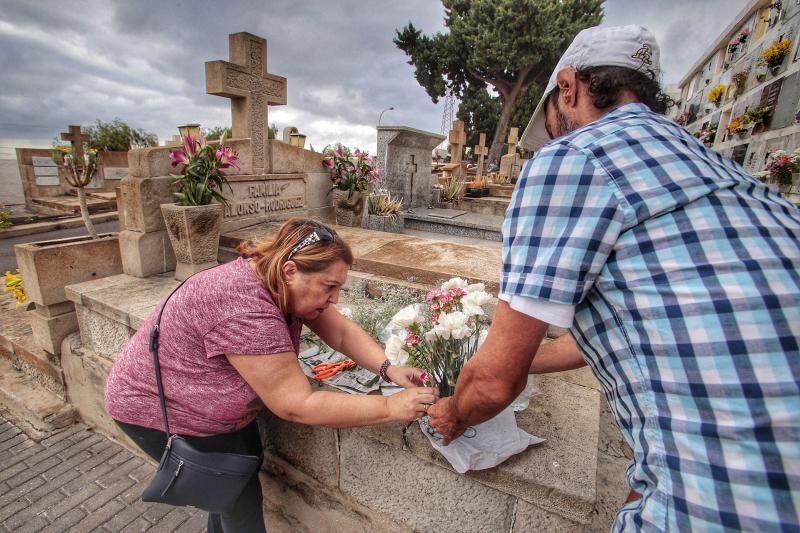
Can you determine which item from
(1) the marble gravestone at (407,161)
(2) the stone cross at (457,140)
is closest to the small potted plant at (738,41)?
(2) the stone cross at (457,140)

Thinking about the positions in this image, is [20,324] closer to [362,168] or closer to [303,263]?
[362,168]

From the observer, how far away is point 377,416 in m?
1.35

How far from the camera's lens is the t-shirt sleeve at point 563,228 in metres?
0.79

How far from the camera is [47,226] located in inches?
404

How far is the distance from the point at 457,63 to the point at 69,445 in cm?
2436

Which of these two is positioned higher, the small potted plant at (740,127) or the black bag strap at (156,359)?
the small potted plant at (740,127)

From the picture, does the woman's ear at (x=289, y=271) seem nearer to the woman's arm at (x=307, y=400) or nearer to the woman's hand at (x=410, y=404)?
the woman's arm at (x=307, y=400)

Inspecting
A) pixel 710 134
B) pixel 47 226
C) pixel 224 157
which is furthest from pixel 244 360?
pixel 710 134

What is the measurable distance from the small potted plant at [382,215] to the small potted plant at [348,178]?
377 millimetres

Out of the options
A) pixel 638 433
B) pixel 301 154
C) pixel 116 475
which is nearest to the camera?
pixel 638 433

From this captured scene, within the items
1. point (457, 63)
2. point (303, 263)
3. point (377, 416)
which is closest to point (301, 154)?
point (303, 263)

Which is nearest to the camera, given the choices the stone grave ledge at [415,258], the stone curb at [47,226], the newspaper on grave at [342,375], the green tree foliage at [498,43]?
the newspaper on grave at [342,375]

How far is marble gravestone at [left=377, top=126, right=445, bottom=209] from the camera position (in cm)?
812

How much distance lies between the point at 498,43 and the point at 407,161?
15.2 metres
